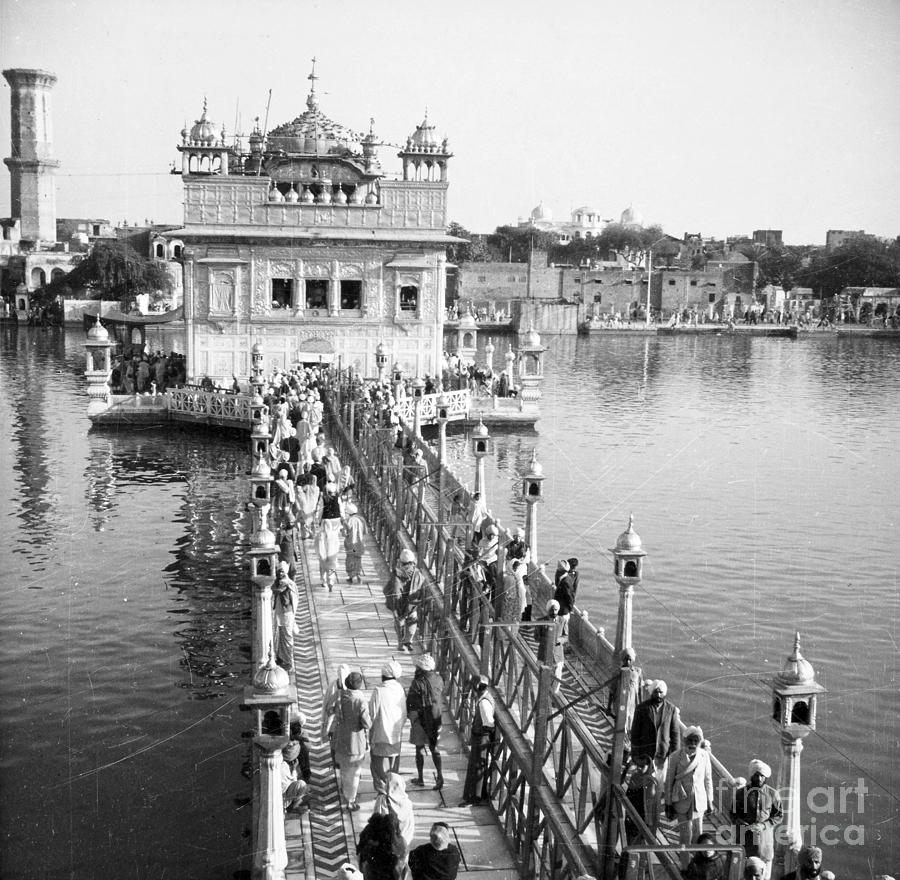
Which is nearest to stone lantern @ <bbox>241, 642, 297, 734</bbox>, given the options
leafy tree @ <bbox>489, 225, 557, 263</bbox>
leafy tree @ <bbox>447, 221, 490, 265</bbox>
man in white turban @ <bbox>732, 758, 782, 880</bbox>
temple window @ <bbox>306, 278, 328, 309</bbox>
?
man in white turban @ <bbox>732, 758, 782, 880</bbox>

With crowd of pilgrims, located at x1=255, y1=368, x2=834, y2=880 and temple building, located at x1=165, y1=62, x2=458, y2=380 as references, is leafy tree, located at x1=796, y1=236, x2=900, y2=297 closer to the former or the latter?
temple building, located at x1=165, y1=62, x2=458, y2=380

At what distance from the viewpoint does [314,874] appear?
24.7ft

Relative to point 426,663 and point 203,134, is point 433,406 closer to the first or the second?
point 203,134

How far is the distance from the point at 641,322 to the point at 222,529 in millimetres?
73462

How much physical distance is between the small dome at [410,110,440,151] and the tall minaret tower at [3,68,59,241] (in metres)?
51.6

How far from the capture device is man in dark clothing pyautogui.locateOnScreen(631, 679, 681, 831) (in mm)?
7953

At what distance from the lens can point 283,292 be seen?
1298 inches

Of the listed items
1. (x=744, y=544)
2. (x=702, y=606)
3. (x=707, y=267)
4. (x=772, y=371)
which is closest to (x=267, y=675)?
(x=702, y=606)

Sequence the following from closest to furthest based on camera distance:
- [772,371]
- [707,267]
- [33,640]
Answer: [33,640] → [772,371] → [707,267]

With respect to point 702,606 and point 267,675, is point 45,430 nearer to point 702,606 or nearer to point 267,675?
point 702,606

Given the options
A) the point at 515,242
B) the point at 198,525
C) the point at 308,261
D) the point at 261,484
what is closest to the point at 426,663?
the point at 261,484

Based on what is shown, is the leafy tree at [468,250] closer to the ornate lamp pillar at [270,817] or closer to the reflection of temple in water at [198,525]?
the reflection of temple in water at [198,525]

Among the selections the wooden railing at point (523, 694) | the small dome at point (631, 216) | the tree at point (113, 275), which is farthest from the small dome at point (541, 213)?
the wooden railing at point (523, 694)

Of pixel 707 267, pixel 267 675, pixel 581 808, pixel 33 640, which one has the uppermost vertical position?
pixel 707 267
